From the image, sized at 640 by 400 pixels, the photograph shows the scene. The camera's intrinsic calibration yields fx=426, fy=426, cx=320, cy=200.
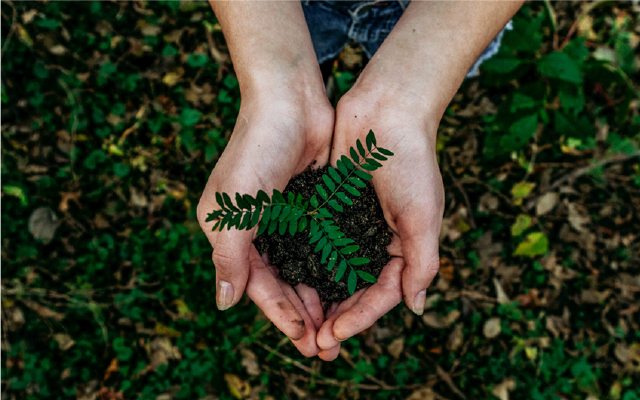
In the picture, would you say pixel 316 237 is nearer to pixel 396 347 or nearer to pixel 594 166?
pixel 396 347

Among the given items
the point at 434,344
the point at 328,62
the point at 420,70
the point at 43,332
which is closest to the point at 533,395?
the point at 434,344

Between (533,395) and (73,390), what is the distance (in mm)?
3856

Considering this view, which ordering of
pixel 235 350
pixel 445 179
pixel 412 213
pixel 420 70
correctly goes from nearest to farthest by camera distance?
pixel 412 213, pixel 420 70, pixel 235 350, pixel 445 179

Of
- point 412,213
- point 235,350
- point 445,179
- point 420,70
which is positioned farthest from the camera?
point 445,179

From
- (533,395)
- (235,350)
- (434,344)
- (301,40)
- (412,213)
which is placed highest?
(301,40)

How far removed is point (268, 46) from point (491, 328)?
9.47 feet

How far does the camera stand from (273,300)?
2.36m

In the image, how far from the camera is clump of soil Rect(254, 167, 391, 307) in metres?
2.40

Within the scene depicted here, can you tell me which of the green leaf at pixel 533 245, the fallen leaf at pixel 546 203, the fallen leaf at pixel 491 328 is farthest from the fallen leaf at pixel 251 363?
the fallen leaf at pixel 546 203

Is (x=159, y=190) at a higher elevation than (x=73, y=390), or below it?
higher

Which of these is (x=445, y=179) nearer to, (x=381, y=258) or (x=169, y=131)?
(x=381, y=258)

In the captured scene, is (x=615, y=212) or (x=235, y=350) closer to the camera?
(x=235, y=350)

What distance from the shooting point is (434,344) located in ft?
11.8

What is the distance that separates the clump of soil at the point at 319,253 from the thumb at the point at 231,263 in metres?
0.23
